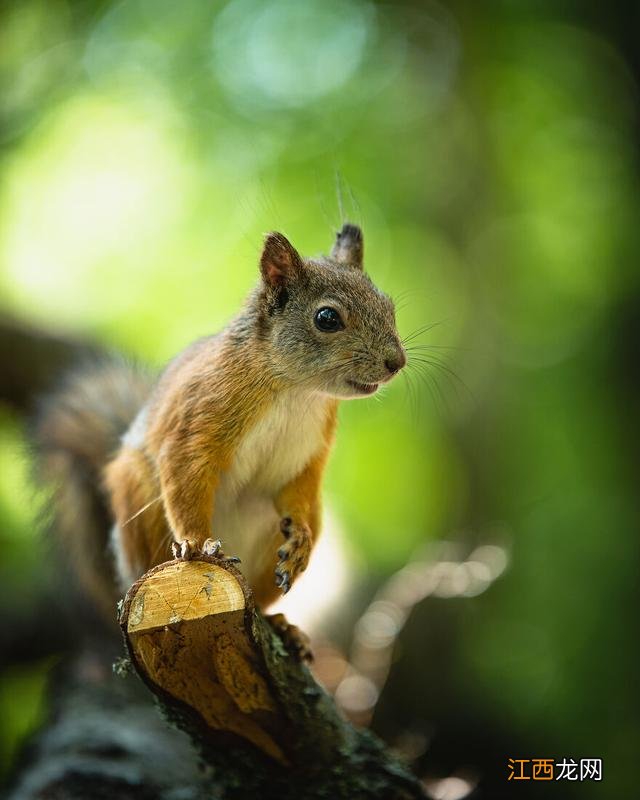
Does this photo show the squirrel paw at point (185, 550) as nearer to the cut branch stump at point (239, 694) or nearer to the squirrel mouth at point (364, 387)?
the cut branch stump at point (239, 694)

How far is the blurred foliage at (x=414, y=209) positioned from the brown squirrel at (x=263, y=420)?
2.88 meters

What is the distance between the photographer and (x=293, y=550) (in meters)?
2.26

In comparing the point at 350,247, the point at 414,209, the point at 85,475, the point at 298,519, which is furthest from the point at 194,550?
the point at 414,209

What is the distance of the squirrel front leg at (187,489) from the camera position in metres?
2.14

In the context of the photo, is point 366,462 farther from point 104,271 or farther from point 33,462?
point 33,462

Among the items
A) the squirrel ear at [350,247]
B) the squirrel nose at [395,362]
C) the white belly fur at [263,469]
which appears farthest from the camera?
the squirrel ear at [350,247]

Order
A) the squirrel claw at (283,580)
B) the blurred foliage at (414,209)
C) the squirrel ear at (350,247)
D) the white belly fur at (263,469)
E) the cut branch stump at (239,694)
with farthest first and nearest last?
the blurred foliage at (414,209) < the squirrel ear at (350,247) < the white belly fur at (263,469) < the squirrel claw at (283,580) < the cut branch stump at (239,694)

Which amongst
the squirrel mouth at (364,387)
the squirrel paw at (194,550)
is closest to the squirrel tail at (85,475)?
the squirrel mouth at (364,387)

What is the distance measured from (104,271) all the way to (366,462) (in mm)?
2745

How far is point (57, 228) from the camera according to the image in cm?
601

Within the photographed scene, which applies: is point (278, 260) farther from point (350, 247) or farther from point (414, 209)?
point (414, 209)

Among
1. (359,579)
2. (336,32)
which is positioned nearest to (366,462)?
(359,579)

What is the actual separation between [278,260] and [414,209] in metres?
4.09

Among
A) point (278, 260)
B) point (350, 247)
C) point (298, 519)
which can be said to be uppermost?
point (350, 247)
